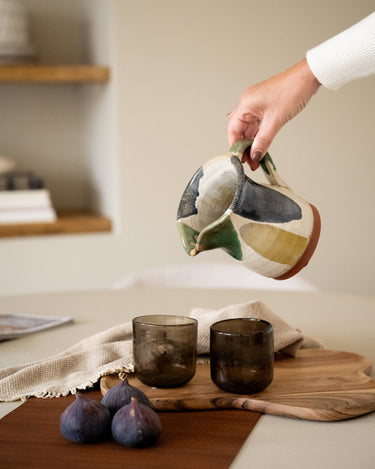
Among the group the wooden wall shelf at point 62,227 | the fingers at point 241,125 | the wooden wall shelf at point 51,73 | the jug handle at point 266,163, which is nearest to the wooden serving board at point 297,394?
the jug handle at point 266,163

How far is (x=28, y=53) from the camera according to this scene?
101 inches

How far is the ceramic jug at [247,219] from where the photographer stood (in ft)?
3.05

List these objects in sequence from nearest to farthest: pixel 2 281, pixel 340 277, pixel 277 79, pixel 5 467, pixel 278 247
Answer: pixel 5 467, pixel 278 247, pixel 277 79, pixel 2 281, pixel 340 277

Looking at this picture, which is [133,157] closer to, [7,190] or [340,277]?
[7,190]

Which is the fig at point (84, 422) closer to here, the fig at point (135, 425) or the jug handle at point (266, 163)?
the fig at point (135, 425)

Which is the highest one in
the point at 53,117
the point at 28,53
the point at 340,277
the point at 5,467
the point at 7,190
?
the point at 28,53

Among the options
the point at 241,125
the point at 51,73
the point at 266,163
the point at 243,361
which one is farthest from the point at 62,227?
the point at 243,361

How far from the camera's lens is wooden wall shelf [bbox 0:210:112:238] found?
244 centimetres

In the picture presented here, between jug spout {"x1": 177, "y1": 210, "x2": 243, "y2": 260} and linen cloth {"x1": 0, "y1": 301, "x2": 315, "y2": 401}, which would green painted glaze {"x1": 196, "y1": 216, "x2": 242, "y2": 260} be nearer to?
jug spout {"x1": 177, "y1": 210, "x2": 243, "y2": 260}

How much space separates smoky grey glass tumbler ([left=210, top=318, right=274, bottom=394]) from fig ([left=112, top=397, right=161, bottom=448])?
0.54 feet

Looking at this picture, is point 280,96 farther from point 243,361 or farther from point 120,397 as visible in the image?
point 120,397

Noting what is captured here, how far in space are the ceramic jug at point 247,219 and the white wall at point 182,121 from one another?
153cm

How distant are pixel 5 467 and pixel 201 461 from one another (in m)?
0.22

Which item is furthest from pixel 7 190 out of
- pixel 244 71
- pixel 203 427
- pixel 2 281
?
pixel 203 427
